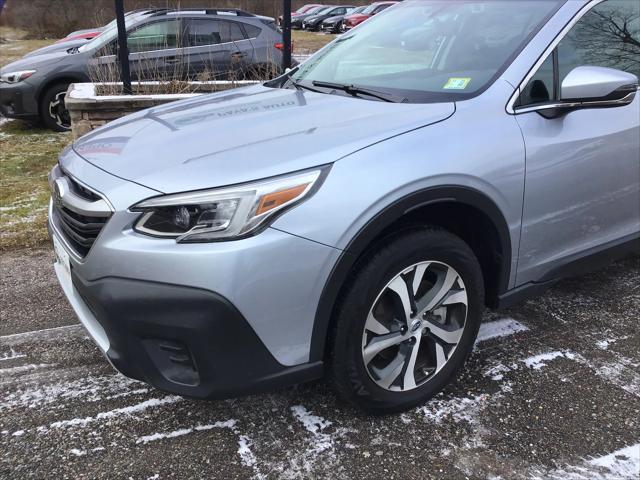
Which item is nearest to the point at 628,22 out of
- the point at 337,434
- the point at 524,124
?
the point at 524,124

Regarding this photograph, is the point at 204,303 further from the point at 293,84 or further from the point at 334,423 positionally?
the point at 293,84

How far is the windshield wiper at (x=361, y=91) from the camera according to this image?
2.55 metres

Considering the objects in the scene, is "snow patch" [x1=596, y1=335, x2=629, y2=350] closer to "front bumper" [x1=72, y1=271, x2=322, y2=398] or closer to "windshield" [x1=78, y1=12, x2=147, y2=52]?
"front bumper" [x1=72, y1=271, x2=322, y2=398]

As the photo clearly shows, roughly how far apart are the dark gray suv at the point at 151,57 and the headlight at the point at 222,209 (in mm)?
5407

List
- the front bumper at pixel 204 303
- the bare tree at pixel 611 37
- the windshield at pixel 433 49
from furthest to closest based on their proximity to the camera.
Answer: the bare tree at pixel 611 37
the windshield at pixel 433 49
the front bumper at pixel 204 303

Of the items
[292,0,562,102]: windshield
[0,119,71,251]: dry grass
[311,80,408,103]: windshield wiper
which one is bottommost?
[0,119,71,251]: dry grass

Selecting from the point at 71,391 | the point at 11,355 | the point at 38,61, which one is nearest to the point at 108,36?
the point at 38,61

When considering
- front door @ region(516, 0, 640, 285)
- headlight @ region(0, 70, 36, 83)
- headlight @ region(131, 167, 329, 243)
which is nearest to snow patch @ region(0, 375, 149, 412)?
headlight @ region(131, 167, 329, 243)

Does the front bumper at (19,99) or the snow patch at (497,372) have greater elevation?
the front bumper at (19,99)

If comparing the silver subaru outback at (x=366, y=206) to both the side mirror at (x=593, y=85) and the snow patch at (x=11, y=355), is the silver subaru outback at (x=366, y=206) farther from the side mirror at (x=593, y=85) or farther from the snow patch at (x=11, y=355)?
the snow patch at (x=11, y=355)

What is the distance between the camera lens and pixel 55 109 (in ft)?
25.8

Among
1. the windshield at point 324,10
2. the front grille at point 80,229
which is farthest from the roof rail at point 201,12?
the windshield at point 324,10

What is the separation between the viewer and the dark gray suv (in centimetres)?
720

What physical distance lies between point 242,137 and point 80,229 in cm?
70
